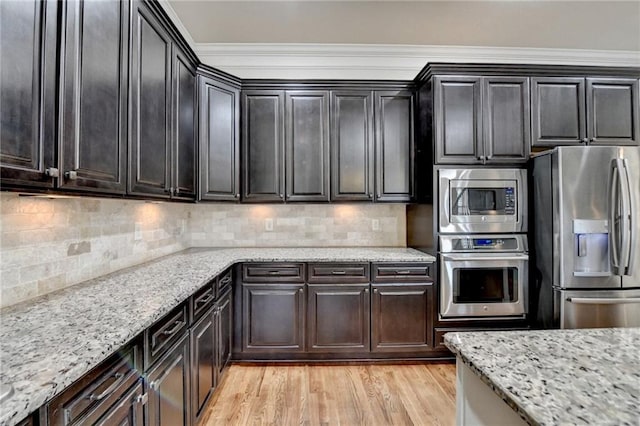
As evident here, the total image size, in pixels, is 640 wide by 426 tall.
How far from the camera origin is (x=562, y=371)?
79 centimetres

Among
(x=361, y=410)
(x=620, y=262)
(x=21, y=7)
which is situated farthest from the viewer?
(x=620, y=262)

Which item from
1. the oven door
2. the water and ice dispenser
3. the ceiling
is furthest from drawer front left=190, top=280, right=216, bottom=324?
the water and ice dispenser

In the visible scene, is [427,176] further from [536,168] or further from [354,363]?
[354,363]

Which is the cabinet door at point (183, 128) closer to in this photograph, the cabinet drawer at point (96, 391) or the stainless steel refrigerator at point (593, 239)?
the cabinet drawer at point (96, 391)

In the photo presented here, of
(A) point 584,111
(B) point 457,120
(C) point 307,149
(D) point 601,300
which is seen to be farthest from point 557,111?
(C) point 307,149

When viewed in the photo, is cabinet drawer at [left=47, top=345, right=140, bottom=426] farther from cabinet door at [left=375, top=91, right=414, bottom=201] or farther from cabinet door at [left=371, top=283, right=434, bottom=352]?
cabinet door at [left=375, top=91, right=414, bottom=201]

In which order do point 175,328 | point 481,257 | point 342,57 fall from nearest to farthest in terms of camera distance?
point 175,328
point 481,257
point 342,57

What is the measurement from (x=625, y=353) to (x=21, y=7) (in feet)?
7.03

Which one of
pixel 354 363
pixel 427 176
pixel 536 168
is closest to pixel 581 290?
pixel 536 168

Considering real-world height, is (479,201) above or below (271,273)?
above

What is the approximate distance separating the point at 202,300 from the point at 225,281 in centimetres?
56

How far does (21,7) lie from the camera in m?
1.05

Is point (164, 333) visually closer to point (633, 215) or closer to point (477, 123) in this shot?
point (477, 123)

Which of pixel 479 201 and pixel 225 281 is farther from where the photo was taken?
pixel 479 201
